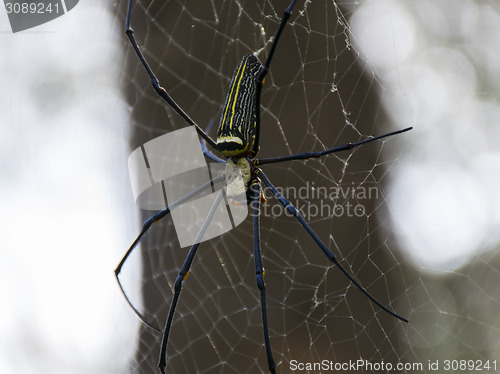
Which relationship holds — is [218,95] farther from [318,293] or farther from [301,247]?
[318,293]

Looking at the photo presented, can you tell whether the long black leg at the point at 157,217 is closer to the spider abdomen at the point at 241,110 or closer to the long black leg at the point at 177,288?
the long black leg at the point at 177,288

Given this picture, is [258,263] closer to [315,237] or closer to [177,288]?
[315,237]

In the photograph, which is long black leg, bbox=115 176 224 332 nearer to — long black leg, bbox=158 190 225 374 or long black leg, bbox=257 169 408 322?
long black leg, bbox=158 190 225 374

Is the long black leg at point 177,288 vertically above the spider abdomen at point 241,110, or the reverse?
the spider abdomen at point 241,110

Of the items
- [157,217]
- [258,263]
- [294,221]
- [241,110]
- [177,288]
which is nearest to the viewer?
[241,110]

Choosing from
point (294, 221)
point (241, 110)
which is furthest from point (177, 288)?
point (294, 221)

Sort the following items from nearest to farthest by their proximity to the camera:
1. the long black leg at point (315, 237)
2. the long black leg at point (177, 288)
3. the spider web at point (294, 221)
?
the long black leg at point (315, 237) < the long black leg at point (177, 288) < the spider web at point (294, 221)

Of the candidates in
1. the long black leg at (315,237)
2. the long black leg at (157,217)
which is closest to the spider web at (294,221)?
the long black leg at (157,217)
